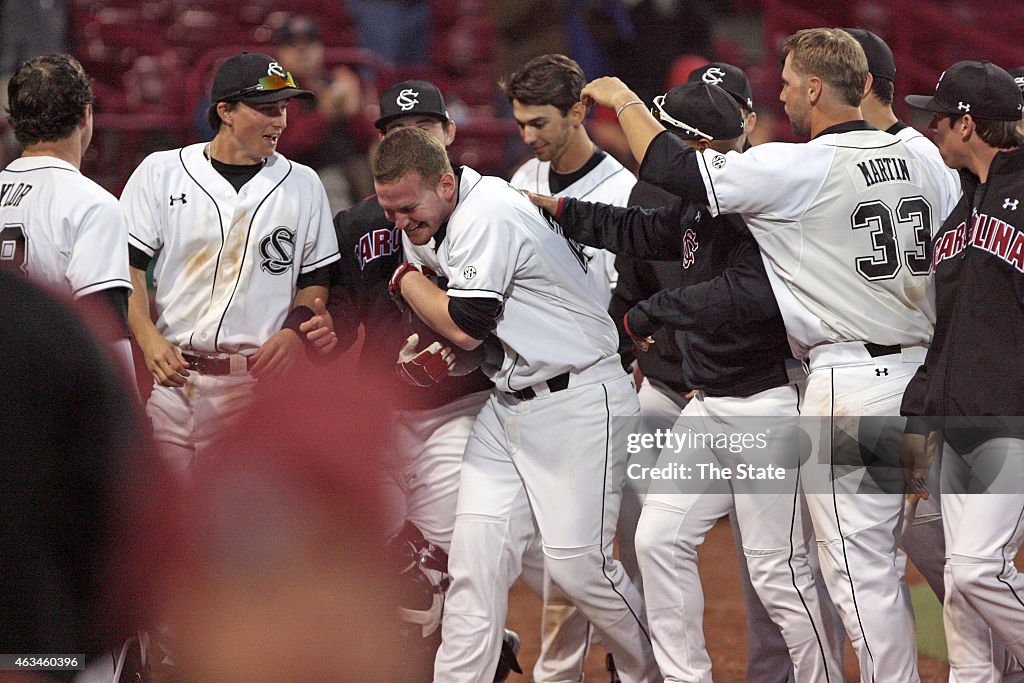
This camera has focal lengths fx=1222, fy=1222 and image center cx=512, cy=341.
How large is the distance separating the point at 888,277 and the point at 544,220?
1.06 meters

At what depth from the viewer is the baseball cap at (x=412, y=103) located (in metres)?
4.45

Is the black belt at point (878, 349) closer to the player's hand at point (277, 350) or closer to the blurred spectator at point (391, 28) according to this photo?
the player's hand at point (277, 350)

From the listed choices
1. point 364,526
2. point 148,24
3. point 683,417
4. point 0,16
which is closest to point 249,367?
point 683,417

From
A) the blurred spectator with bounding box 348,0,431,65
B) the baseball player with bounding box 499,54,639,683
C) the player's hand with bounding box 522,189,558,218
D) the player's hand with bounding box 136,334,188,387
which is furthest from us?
the blurred spectator with bounding box 348,0,431,65

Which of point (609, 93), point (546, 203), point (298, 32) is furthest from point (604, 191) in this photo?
point (298, 32)

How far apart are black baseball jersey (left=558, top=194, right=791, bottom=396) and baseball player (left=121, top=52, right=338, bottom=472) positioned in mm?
1076

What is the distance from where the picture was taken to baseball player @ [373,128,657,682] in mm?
3586

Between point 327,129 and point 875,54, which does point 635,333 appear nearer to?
point 875,54

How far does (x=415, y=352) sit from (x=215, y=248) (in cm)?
99

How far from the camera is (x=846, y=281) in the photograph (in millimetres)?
3533

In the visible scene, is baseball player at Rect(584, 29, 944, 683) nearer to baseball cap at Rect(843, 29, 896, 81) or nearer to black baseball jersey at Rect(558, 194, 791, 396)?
black baseball jersey at Rect(558, 194, 791, 396)

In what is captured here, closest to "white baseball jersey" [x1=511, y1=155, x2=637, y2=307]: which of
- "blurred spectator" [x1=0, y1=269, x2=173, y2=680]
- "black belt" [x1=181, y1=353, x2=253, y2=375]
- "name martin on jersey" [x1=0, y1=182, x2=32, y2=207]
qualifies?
"black belt" [x1=181, y1=353, x2=253, y2=375]

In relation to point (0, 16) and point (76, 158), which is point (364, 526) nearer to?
point (76, 158)

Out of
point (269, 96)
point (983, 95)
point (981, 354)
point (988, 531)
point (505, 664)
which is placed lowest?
point (505, 664)
